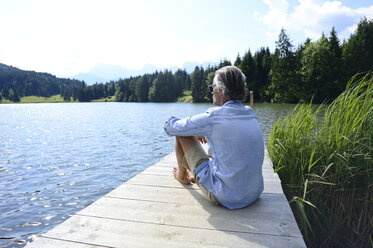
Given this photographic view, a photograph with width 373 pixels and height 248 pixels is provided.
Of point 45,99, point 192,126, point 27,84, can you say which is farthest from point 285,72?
point 27,84

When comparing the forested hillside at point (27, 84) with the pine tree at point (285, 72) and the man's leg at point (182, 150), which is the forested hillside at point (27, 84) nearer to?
the pine tree at point (285, 72)

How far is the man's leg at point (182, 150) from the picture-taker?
2.87 m

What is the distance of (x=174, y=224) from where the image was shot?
2213 millimetres

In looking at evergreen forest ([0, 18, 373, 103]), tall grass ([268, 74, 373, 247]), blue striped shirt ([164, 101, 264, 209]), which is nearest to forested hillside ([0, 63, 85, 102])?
evergreen forest ([0, 18, 373, 103])

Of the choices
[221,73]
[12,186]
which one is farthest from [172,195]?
[12,186]

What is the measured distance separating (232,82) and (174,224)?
4.73ft

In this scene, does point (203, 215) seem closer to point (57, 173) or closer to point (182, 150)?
point (182, 150)

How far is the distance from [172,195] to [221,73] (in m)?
1.57

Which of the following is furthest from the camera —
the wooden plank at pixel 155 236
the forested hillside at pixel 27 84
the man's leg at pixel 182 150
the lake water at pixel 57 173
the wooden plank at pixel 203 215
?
the forested hillside at pixel 27 84

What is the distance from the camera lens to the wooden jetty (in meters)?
1.93

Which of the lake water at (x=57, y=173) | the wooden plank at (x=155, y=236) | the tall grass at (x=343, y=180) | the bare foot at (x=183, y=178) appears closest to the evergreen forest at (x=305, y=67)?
the lake water at (x=57, y=173)

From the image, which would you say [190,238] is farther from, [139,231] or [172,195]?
[172,195]

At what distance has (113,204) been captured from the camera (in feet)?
8.81

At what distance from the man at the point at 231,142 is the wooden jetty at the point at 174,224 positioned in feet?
0.67
